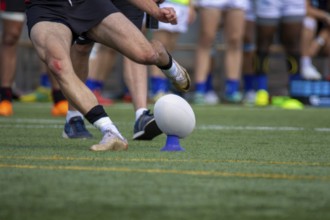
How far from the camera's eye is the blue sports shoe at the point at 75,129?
23.2 feet

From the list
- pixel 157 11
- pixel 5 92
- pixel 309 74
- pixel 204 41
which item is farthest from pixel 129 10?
pixel 309 74

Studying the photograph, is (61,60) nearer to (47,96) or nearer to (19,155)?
(19,155)

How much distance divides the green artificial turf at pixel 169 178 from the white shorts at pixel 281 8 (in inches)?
245

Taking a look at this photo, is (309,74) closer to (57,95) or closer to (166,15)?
(57,95)

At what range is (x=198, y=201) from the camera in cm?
384

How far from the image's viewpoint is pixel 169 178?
4496 millimetres

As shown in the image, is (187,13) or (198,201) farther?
(187,13)

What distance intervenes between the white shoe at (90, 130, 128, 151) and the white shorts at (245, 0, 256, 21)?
8.62 meters

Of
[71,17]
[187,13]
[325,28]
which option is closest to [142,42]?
[71,17]

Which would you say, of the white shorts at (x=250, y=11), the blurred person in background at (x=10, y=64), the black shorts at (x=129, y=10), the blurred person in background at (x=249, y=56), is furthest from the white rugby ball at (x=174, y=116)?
the white shorts at (x=250, y=11)

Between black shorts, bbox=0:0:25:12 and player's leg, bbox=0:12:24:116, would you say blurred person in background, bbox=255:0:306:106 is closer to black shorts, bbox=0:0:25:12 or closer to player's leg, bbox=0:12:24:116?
player's leg, bbox=0:12:24:116

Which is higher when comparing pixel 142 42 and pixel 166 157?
pixel 142 42

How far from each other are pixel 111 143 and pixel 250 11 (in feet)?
29.6

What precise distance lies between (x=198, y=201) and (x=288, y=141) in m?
3.19
